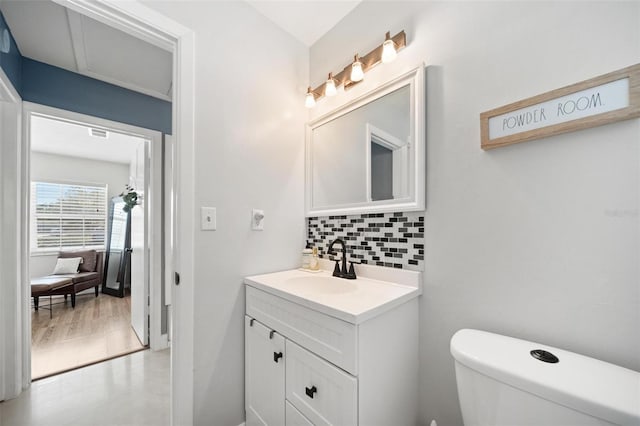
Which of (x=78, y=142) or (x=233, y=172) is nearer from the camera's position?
(x=233, y=172)

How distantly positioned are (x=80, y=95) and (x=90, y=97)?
6 cm

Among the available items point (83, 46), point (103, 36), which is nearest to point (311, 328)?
point (103, 36)

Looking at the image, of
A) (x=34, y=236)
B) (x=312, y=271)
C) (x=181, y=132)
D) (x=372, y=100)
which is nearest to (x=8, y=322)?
(x=181, y=132)

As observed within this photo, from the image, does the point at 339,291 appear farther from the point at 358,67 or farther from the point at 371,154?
the point at 358,67

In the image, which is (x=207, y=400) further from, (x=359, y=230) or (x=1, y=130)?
(x=1, y=130)

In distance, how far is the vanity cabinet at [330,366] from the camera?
816mm

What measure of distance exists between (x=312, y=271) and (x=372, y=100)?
1.05 m

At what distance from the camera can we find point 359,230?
1.40 m

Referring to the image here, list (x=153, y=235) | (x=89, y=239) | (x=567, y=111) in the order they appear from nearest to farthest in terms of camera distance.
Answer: (x=567, y=111)
(x=153, y=235)
(x=89, y=239)

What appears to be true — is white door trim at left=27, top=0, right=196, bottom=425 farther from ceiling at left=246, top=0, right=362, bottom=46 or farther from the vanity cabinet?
ceiling at left=246, top=0, right=362, bottom=46

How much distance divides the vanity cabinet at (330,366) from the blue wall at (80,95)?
208 centimetres

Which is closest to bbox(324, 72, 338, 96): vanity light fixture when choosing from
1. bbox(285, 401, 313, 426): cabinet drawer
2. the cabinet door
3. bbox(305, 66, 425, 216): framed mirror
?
bbox(305, 66, 425, 216): framed mirror

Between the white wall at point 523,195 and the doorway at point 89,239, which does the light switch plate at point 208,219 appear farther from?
the doorway at point 89,239

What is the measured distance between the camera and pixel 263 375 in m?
1.18
